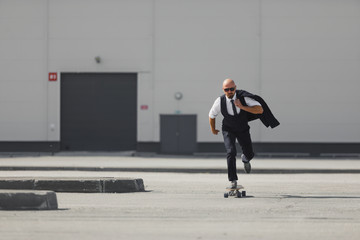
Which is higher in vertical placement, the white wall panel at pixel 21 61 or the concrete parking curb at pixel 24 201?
the white wall panel at pixel 21 61

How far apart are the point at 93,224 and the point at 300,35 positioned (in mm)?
25053

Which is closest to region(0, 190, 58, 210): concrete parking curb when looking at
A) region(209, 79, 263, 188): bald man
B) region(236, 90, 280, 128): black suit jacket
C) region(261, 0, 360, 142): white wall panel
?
region(209, 79, 263, 188): bald man

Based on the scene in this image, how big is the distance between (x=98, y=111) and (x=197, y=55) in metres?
4.77

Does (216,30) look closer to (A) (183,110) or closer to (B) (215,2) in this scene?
(B) (215,2)

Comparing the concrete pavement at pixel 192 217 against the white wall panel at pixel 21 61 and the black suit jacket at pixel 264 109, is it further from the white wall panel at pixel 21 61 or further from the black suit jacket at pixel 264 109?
the white wall panel at pixel 21 61

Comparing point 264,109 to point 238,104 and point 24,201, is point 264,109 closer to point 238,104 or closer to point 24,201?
point 238,104

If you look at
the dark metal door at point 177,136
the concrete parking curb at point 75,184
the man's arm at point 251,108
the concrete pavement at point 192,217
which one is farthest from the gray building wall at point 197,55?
the man's arm at point 251,108

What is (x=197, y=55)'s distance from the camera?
1288 inches

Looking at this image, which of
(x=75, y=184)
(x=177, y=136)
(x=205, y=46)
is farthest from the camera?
(x=177, y=136)

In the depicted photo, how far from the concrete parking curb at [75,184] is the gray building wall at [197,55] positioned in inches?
787

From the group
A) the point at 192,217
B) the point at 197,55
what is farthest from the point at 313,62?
the point at 192,217

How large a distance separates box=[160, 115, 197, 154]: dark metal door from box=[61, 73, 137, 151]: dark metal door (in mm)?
1257

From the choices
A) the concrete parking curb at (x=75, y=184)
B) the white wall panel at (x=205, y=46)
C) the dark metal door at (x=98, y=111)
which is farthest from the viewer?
the dark metal door at (x=98, y=111)

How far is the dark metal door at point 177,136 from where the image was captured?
3309 centimetres
